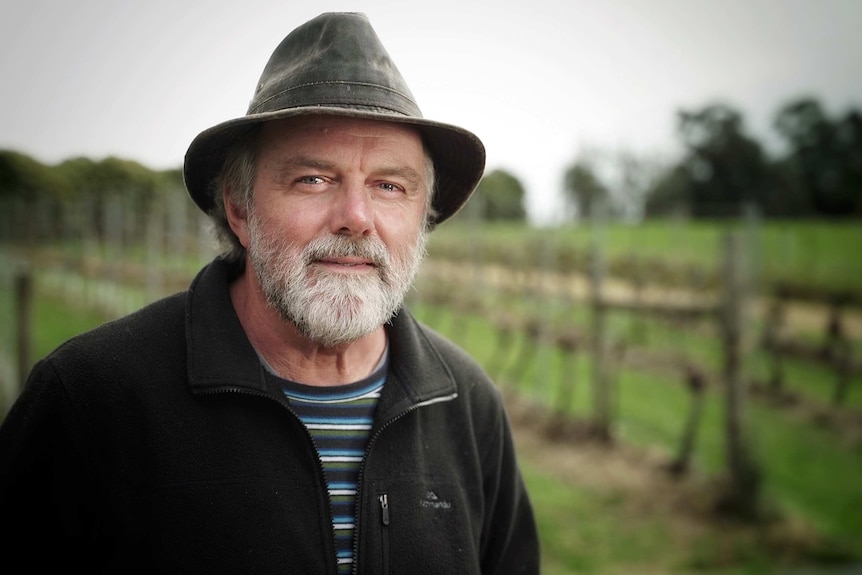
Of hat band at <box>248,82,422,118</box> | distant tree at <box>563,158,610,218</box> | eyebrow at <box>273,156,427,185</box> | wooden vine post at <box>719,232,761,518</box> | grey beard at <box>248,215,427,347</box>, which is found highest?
distant tree at <box>563,158,610,218</box>

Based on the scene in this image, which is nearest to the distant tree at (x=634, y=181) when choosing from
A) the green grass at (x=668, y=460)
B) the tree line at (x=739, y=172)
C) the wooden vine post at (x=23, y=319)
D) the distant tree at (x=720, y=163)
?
the tree line at (x=739, y=172)

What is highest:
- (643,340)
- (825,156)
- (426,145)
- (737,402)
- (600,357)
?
(825,156)

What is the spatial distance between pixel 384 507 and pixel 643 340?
1214cm

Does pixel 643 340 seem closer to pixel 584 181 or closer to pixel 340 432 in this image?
pixel 584 181

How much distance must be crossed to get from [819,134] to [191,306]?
3473cm

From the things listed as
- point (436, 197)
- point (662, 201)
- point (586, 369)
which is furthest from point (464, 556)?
point (662, 201)

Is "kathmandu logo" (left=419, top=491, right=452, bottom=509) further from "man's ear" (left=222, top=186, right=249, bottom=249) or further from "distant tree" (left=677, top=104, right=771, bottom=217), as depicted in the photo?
"distant tree" (left=677, top=104, right=771, bottom=217)

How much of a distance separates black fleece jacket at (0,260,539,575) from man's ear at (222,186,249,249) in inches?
8.3

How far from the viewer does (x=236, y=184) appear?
1.78 metres

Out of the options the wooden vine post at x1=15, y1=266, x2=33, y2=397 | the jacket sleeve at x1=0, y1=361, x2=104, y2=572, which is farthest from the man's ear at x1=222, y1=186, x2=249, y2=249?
the wooden vine post at x1=15, y1=266, x2=33, y2=397

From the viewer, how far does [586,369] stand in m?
10.4

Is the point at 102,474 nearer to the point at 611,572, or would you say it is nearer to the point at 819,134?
the point at 611,572

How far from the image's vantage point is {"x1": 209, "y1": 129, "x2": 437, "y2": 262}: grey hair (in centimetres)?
171

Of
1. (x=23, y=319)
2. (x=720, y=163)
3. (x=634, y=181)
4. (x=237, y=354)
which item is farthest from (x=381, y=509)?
(x=720, y=163)
